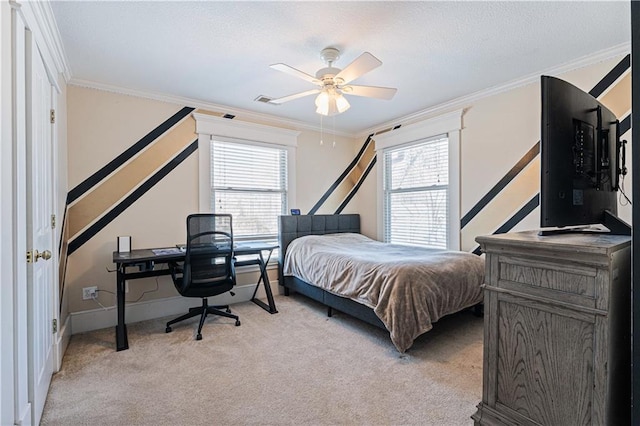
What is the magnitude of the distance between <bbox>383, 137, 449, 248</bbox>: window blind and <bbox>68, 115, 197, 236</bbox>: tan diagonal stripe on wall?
276 cm

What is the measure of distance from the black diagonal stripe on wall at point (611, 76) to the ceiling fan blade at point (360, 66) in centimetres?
201

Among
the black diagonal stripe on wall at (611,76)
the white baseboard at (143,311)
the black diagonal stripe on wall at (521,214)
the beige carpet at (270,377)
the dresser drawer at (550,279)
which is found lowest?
the beige carpet at (270,377)

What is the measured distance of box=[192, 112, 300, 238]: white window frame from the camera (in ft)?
12.1

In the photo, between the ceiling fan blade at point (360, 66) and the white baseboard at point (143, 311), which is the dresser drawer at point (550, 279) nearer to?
→ the ceiling fan blade at point (360, 66)

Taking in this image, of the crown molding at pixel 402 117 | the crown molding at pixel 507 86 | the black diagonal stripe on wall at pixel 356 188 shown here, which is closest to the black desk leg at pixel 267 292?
the black diagonal stripe on wall at pixel 356 188

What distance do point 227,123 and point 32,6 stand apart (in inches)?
87.7

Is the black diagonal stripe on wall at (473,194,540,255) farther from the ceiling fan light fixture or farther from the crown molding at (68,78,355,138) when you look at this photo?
the crown molding at (68,78,355,138)

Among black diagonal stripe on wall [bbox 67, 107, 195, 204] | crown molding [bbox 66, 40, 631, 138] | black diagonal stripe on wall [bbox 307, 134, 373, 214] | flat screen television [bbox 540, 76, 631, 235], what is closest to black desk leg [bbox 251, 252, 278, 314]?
black diagonal stripe on wall [bbox 307, 134, 373, 214]

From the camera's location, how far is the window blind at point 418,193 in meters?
3.86

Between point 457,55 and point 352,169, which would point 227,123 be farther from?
point 457,55

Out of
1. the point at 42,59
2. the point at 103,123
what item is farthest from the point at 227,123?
the point at 42,59

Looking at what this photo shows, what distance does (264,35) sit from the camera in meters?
2.26

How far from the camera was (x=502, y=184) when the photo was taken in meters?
3.24

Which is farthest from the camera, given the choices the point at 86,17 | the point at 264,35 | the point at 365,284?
the point at 365,284
